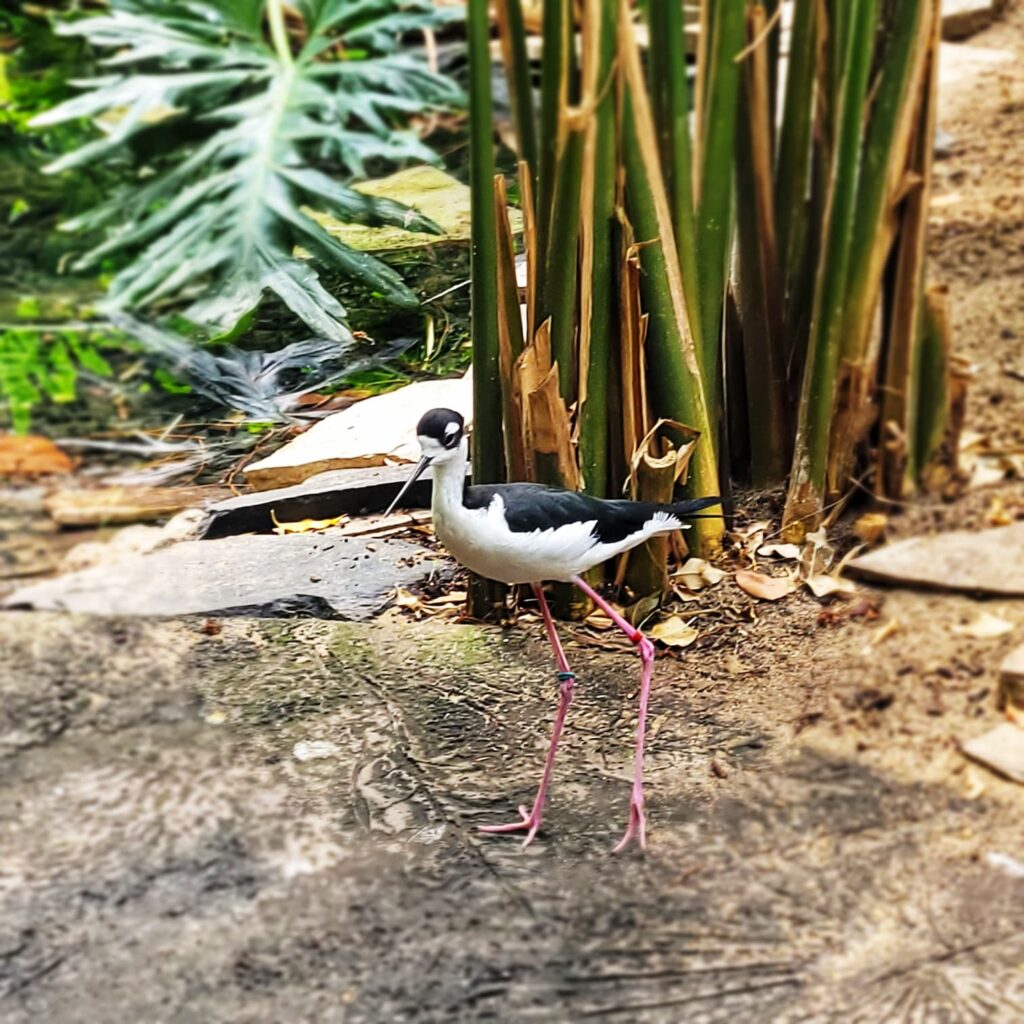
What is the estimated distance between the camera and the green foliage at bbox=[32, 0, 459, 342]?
1991 mm

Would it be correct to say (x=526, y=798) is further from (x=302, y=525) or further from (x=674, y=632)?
(x=302, y=525)

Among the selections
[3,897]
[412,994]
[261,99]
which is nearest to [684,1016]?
[412,994]

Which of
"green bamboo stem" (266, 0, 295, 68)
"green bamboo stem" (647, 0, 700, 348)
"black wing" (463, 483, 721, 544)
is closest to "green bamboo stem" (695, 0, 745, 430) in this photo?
"green bamboo stem" (647, 0, 700, 348)

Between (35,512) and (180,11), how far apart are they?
1.24 metres

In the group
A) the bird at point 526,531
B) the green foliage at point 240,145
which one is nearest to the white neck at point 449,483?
the bird at point 526,531

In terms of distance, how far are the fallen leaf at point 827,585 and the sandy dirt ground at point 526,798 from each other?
0.07ft

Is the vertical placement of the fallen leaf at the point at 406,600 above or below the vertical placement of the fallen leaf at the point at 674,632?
above

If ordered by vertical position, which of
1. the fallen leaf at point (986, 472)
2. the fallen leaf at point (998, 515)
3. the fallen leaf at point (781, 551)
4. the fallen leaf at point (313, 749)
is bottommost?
the fallen leaf at point (313, 749)

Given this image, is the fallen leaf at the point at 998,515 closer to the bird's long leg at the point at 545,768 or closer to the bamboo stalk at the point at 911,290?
the bamboo stalk at the point at 911,290

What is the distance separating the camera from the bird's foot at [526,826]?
1271 mm

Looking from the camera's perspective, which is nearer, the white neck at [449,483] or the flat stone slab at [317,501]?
the white neck at [449,483]

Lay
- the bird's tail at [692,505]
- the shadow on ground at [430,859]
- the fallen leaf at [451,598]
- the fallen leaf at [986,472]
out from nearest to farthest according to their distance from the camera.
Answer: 1. the shadow on ground at [430,859]
2. the fallen leaf at [986,472]
3. the bird's tail at [692,505]
4. the fallen leaf at [451,598]

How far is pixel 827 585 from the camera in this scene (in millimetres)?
1562

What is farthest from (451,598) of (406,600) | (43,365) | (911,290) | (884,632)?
(43,365)
